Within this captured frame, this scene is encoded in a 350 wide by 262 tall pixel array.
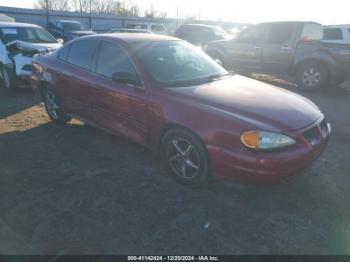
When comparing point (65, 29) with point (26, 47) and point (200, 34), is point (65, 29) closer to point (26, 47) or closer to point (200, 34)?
point (200, 34)

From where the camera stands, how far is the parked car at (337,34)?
8641 mm

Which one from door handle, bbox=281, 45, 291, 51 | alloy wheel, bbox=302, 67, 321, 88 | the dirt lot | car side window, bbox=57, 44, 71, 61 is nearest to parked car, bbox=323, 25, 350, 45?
alloy wheel, bbox=302, 67, 321, 88

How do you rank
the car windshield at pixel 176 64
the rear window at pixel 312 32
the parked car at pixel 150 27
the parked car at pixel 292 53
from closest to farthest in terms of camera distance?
the car windshield at pixel 176 64, the parked car at pixel 292 53, the rear window at pixel 312 32, the parked car at pixel 150 27

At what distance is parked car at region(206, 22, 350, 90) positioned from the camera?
8.59 metres

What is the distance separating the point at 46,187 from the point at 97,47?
2.14 m

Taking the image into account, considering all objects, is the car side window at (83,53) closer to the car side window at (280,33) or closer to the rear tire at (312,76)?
the rear tire at (312,76)

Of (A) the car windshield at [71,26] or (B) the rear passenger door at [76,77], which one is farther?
(A) the car windshield at [71,26]

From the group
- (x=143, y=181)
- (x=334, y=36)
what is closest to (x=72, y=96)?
(x=143, y=181)

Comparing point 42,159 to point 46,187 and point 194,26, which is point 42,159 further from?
point 194,26

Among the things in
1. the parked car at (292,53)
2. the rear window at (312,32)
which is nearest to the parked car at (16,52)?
the parked car at (292,53)

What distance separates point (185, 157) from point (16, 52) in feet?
19.9

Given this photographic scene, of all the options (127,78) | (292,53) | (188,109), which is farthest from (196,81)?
(292,53)

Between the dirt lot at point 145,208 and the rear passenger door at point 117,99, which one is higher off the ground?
the rear passenger door at point 117,99

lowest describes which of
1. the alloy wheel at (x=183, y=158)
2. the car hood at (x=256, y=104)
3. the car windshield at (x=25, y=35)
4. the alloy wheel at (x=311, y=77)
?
the alloy wheel at (x=183, y=158)
